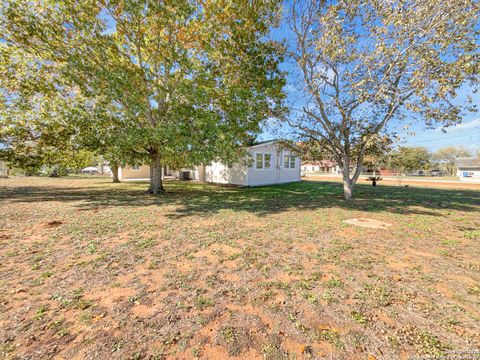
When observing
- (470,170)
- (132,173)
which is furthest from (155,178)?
(470,170)

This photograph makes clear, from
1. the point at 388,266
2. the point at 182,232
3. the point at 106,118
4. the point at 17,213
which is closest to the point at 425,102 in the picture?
the point at 388,266

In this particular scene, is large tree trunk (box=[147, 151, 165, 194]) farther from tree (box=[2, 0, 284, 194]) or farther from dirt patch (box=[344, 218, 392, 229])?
dirt patch (box=[344, 218, 392, 229])

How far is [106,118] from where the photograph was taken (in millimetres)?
9852

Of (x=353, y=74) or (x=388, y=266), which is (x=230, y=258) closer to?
(x=388, y=266)

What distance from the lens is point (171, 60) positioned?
9336 millimetres

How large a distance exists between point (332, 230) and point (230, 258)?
3200 mm

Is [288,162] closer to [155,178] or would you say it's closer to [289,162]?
[289,162]

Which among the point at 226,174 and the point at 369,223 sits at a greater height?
the point at 226,174

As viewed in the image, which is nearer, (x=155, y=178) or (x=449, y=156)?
(x=155, y=178)

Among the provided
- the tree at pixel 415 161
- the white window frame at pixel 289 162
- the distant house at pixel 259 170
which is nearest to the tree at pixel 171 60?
the distant house at pixel 259 170

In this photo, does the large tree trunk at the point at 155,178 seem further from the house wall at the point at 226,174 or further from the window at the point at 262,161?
the window at the point at 262,161

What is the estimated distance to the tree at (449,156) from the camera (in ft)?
185

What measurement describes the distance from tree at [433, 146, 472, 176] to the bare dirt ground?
72.8 metres

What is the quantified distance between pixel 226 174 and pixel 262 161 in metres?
3.51
